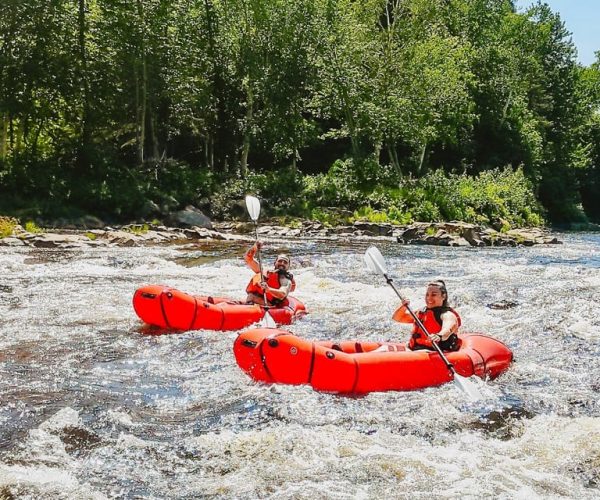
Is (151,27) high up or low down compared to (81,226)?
up

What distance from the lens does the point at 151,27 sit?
21.3 metres

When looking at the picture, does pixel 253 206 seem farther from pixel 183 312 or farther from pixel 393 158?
pixel 393 158

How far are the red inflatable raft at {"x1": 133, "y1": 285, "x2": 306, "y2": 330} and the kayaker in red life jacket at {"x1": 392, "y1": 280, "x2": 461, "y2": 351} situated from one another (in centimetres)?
214

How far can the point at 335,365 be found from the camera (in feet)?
18.5

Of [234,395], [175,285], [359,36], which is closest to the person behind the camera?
[234,395]

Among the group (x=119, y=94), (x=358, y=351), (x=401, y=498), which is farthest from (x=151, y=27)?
(x=401, y=498)

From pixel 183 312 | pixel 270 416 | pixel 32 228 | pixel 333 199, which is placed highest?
pixel 333 199

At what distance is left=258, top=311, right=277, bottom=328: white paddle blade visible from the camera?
7.89 meters

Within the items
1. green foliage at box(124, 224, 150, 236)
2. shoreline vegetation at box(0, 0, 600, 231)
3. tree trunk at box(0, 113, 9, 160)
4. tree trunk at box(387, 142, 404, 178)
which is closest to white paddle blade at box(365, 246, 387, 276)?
green foliage at box(124, 224, 150, 236)

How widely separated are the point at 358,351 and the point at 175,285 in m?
5.32

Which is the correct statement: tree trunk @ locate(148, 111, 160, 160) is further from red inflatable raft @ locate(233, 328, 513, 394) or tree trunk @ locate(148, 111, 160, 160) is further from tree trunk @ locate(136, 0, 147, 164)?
red inflatable raft @ locate(233, 328, 513, 394)

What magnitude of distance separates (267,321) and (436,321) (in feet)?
7.24

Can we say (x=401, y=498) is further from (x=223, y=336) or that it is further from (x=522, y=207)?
(x=522, y=207)

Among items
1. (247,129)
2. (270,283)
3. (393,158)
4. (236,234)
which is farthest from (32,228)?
(393,158)
